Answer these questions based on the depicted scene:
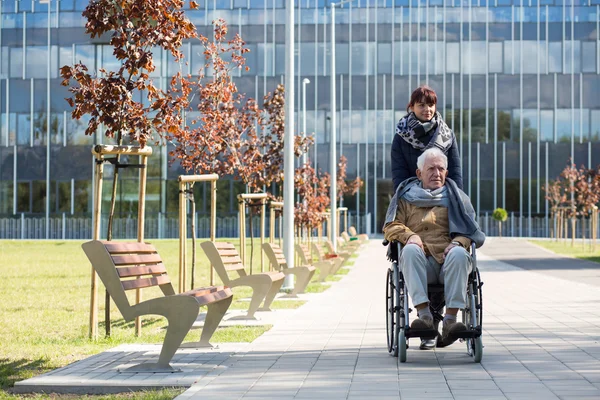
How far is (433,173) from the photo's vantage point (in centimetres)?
884

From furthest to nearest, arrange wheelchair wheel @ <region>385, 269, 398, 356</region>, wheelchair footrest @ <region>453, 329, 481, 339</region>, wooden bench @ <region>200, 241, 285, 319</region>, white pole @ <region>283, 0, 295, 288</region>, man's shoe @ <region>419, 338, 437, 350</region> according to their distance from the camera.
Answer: white pole @ <region>283, 0, 295, 288</region>
wooden bench @ <region>200, 241, 285, 319</region>
man's shoe @ <region>419, 338, 437, 350</region>
wheelchair wheel @ <region>385, 269, 398, 356</region>
wheelchair footrest @ <region>453, 329, 481, 339</region>

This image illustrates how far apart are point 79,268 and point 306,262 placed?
30.3ft

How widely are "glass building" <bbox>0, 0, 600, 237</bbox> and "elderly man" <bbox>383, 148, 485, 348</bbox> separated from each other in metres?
54.5

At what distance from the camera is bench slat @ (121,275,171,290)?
8266 mm

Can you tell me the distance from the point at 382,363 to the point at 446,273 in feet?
2.94

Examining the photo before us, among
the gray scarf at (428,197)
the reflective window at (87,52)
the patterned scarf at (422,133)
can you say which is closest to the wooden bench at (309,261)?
the patterned scarf at (422,133)

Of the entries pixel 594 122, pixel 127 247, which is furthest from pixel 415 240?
pixel 594 122

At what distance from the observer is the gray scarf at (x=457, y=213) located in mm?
8602

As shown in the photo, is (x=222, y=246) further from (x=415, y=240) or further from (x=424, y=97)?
(x=415, y=240)

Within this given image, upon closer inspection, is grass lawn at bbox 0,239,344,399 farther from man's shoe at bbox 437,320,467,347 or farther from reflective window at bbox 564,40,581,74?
reflective window at bbox 564,40,581,74

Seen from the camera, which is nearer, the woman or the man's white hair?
the man's white hair

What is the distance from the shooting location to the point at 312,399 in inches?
260

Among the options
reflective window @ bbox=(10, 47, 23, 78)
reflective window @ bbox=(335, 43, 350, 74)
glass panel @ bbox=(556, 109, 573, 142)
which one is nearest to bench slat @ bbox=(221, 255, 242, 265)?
reflective window @ bbox=(335, 43, 350, 74)

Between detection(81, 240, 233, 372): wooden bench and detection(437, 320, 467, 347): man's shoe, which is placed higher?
detection(81, 240, 233, 372): wooden bench
